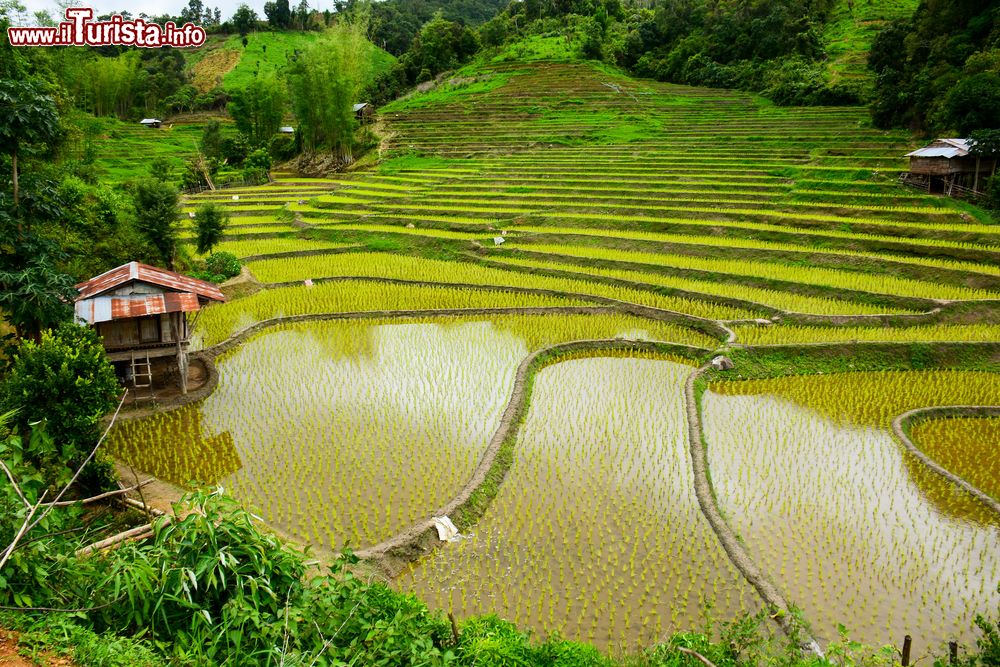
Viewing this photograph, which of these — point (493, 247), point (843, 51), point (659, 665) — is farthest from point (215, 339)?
point (843, 51)

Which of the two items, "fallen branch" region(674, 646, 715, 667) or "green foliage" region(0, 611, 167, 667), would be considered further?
"fallen branch" region(674, 646, 715, 667)

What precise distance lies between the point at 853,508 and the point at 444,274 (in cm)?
1288

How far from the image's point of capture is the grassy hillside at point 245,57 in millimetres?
59031

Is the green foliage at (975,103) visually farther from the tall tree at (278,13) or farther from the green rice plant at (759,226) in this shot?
the tall tree at (278,13)

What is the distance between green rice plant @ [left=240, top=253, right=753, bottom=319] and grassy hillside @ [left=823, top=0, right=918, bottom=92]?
933 inches

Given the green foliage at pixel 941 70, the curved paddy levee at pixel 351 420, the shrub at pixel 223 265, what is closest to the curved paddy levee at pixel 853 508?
the curved paddy levee at pixel 351 420

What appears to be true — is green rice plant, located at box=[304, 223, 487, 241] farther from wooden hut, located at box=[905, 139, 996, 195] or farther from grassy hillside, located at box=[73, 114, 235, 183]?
wooden hut, located at box=[905, 139, 996, 195]

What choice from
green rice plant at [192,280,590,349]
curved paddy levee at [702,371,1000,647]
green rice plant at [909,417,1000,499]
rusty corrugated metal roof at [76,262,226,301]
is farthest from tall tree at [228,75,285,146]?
green rice plant at [909,417,1000,499]

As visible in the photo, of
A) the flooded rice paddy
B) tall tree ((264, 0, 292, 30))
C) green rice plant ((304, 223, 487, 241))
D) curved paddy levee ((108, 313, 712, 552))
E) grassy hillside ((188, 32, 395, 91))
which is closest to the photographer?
the flooded rice paddy

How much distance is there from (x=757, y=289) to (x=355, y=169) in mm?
28291

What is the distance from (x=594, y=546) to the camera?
6.39m

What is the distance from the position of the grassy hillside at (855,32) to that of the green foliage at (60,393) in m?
34.7

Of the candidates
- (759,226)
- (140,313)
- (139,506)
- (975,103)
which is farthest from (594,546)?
(975,103)

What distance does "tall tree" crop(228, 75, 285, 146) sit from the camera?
4069cm
